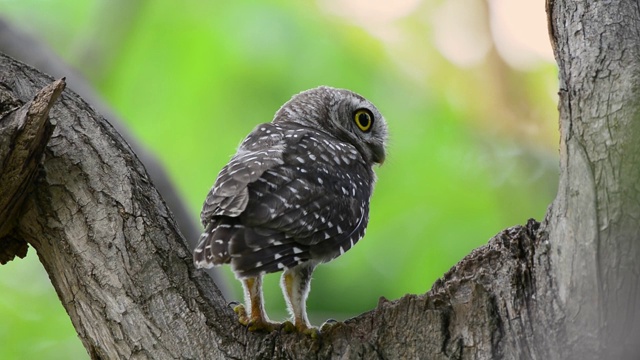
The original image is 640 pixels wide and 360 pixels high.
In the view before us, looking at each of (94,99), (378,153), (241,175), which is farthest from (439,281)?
(94,99)

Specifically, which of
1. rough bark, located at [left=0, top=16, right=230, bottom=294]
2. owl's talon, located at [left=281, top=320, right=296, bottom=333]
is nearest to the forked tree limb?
owl's talon, located at [left=281, top=320, right=296, bottom=333]

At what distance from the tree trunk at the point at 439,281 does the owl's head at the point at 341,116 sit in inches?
81.2

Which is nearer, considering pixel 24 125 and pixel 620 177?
pixel 620 177

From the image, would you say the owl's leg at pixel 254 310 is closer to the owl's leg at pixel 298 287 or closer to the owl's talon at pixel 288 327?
the owl's talon at pixel 288 327

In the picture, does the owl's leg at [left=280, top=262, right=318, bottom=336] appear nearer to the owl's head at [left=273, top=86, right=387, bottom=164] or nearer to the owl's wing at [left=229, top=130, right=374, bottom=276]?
the owl's wing at [left=229, top=130, right=374, bottom=276]

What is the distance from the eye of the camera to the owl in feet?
12.2

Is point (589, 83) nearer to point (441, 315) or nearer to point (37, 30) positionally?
point (441, 315)

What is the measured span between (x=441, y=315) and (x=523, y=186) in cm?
348

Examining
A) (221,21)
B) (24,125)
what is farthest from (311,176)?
(221,21)

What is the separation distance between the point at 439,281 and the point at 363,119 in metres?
2.51

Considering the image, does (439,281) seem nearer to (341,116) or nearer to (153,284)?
(153,284)

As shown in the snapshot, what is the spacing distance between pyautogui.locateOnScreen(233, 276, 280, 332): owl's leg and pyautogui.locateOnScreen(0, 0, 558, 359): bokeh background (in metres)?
2.04

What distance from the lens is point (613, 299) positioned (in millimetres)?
3012

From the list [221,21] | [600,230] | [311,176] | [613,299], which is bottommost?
[613,299]
